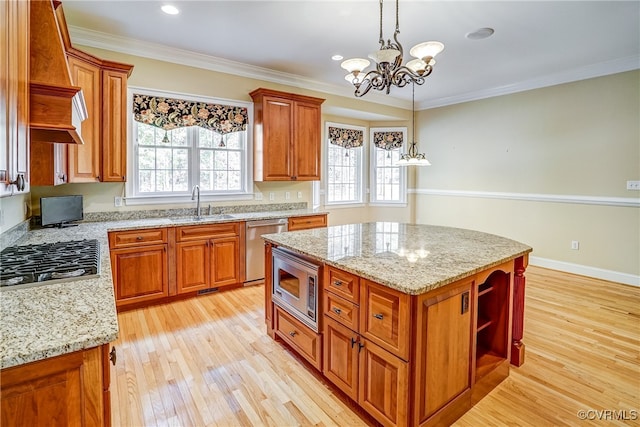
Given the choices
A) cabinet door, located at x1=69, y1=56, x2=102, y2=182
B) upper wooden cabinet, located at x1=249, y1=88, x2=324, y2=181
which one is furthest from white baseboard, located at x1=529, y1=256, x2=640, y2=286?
cabinet door, located at x1=69, y1=56, x2=102, y2=182

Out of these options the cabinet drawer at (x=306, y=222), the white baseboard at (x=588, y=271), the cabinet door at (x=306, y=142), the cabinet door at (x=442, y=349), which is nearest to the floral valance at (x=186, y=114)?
the cabinet door at (x=306, y=142)

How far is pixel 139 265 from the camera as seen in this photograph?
334 centimetres

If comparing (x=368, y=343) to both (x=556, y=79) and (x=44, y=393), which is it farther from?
(x=556, y=79)

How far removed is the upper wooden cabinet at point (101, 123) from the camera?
3012 mm

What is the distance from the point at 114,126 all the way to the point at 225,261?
179 centimetres

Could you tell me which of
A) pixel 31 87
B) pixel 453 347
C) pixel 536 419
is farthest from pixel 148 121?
pixel 536 419

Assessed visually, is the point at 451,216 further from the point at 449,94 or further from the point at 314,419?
the point at 314,419

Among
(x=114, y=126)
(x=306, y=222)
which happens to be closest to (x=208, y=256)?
(x=306, y=222)

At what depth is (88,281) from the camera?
1.55 meters

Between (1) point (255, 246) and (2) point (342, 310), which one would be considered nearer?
(2) point (342, 310)

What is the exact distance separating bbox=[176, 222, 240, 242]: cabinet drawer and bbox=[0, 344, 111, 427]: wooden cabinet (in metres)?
2.56

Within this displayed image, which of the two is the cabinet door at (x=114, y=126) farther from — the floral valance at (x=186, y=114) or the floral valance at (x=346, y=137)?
the floral valance at (x=346, y=137)

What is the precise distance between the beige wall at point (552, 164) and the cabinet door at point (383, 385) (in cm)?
430

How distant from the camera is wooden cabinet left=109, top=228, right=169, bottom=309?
3217mm
